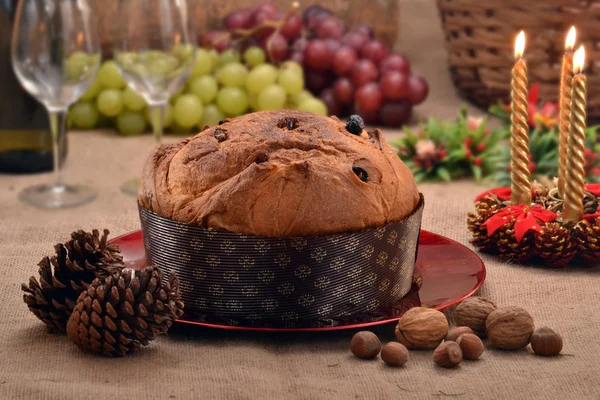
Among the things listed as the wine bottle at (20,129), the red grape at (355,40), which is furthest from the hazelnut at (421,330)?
the red grape at (355,40)

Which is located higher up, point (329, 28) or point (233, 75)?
point (329, 28)

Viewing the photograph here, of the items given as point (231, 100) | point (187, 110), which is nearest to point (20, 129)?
point (187, 110)

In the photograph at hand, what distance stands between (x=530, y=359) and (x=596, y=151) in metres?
1.08

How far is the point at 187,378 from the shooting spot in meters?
1.08

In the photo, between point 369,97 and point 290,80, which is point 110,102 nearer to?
point 290,80

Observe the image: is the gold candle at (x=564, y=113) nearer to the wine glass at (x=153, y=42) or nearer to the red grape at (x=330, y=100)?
the wine glass at (x=153, y=42)

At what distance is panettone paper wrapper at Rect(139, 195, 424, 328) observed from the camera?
1.16 m

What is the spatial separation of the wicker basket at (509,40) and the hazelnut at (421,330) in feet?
4.88

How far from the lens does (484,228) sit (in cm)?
156

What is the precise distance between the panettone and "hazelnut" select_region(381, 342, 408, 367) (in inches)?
6.4

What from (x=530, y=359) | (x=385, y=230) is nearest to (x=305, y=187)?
(x=385, y=230)

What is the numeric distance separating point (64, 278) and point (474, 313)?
538 mm

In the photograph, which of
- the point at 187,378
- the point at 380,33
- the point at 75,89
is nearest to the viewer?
the point at 187,378

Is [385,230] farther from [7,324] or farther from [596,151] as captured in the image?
[596,151]
